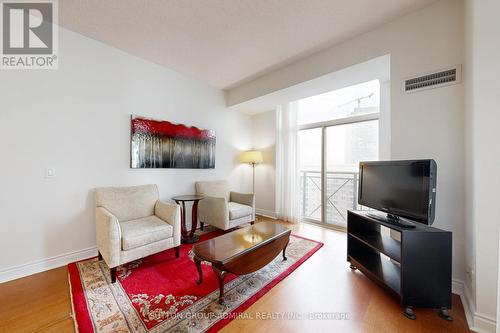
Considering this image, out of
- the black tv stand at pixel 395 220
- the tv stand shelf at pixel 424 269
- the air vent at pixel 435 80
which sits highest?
the air vent at pixel 435 80

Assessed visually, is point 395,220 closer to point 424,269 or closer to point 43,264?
point 424,269

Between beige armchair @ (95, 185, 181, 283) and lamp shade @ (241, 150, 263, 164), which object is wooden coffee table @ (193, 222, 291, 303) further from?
lamp shade @ (241, 150, 263, 164)

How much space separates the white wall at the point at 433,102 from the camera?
171 cm

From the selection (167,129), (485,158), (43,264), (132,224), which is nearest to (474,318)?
(485,158)

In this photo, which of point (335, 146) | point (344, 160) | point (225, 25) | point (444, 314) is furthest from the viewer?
point (335, 146)

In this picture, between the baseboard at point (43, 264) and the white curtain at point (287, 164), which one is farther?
the white curtain at point (287, 164)

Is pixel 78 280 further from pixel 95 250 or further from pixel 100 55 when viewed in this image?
pixel 100 55

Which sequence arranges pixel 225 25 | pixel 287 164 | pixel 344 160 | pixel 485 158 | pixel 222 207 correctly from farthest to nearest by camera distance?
pixel 287 164 → pixel 344 160 → pixel 222 207 → pixel 225 25 → pixel 485 158

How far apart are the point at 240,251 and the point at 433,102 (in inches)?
88.5

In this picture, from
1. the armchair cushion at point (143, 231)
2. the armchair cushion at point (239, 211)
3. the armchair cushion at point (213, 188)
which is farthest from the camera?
the armchair cushion at point (213, 188)

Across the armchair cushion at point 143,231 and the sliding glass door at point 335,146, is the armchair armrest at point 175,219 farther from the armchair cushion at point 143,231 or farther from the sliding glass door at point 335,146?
the sliding glass door at point 335,146

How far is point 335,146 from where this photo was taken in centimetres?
351

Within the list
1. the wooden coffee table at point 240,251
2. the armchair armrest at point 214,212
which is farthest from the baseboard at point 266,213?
the wooden coffee table at point 240,251

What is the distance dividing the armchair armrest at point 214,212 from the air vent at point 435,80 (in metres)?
2.55
